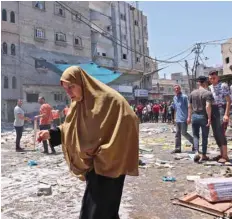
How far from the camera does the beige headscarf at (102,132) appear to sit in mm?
2549

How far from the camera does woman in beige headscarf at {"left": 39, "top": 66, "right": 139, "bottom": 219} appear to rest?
2.56 m

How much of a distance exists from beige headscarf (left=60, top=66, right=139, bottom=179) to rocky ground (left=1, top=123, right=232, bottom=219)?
4.91 ft

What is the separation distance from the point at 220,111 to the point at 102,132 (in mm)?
4592

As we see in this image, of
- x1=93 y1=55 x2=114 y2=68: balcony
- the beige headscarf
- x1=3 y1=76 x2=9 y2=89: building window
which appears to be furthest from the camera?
x1=93 y1=55 x2=114 y2=68: balcony

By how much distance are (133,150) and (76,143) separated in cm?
45

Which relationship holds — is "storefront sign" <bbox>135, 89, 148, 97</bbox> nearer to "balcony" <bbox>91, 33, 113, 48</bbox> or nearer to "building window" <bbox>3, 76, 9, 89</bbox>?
"balcony" <bbox>91, 33, 113, 48</bbox>

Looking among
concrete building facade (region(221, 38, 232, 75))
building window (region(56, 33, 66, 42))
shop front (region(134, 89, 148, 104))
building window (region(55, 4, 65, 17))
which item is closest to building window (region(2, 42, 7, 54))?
building window (region(56, 33, 66, 42))

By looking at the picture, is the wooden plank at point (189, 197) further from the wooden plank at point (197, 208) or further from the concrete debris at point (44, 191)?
the concrete debris at point (44, 191)

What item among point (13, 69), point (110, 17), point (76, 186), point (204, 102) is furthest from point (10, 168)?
point (110, 17)

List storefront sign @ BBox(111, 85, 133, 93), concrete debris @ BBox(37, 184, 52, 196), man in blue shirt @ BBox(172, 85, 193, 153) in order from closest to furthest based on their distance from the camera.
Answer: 1. concrete debris @ BBox(37, 184, 52, 196)
2. man in blue shirt @ BBox(172, 85, 193, 153)
3. storefront sign @ BBox(111, 85, 133, 93)

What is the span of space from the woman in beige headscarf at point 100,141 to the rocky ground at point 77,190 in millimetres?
1367

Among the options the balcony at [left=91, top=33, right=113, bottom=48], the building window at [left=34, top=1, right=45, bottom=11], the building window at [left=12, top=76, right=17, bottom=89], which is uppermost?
the building window at [left=34, top=1, right=45, bottom=11]

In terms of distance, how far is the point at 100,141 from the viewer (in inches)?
101

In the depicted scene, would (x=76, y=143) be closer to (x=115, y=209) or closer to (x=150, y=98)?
(x=115, y=209)
